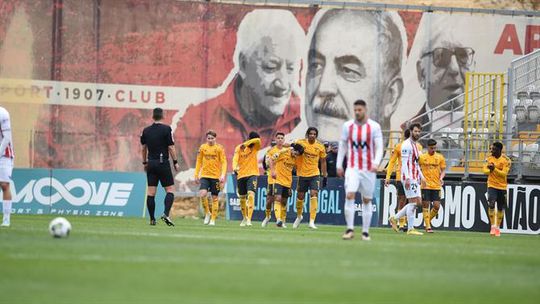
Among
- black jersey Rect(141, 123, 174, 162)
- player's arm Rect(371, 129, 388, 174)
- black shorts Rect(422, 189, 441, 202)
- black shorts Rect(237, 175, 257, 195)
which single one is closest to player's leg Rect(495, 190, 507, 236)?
black shorts Rect(422, 189, 441, 202)

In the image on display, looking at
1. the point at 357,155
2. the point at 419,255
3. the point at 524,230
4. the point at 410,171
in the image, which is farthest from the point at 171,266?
the point at 524,230

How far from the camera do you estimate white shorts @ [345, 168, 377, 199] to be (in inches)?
815

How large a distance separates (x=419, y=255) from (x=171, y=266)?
4.60m

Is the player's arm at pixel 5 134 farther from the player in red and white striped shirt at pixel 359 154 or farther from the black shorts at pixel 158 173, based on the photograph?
the player in red and white striped shirt at pixel 359 154

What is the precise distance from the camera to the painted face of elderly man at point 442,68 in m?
45.1

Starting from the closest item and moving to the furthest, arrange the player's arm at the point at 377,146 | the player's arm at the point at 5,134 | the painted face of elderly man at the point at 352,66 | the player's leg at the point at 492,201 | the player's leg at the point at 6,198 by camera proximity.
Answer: the player's arm at the point at 377,146 → the player's arm at the point at 5,134 → the player's leg at the point at 6,198 → the player's leg at the point at 492,201 → the painted face of elderly man at the point at 352,66

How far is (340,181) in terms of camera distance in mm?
35000

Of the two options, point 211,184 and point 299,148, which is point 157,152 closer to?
point 211,184

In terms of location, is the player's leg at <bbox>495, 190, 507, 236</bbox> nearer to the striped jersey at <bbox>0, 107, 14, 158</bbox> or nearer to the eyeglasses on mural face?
the striped jersey at <bbox>0, 107, 14, 158</bbox>

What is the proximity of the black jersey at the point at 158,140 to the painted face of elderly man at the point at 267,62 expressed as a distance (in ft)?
60.9

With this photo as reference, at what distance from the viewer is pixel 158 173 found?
1000 inches

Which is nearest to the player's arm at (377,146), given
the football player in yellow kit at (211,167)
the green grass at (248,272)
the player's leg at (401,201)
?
the green grass at (248,272)

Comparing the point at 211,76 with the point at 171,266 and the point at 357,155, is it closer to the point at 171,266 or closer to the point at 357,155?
the point at 357,155

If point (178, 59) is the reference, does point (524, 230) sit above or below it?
below
